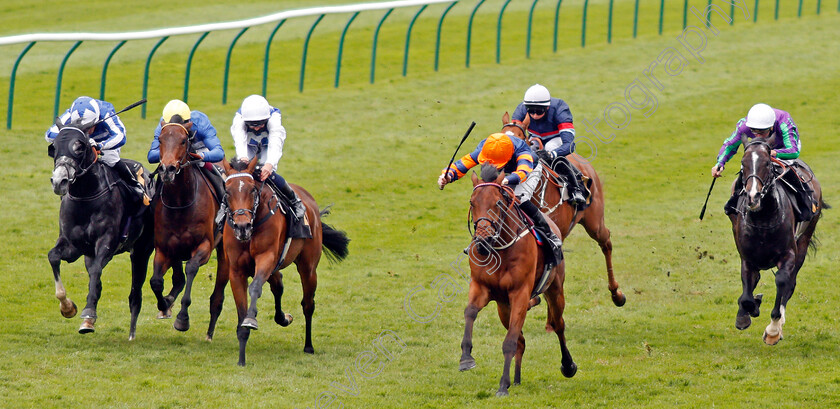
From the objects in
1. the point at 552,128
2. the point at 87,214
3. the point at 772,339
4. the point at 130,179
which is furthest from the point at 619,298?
the point at 87,214

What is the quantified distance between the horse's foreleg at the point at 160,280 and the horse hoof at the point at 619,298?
5.31 metres

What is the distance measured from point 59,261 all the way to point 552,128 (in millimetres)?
5658

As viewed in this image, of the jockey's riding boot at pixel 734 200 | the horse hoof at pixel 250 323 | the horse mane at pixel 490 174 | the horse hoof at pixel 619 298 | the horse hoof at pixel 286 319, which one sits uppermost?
the horse mane at pixel 490 174

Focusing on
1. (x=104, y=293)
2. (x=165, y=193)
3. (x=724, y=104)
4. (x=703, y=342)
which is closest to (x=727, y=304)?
(x=703, y=342)

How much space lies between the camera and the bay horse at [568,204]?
11025 mm

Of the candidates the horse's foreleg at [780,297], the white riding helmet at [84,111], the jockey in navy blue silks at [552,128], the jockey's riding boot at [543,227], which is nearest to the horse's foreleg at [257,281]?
the white riding helmet at [84,111]

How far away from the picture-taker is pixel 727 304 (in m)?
12.9

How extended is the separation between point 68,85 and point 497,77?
10.3 meters

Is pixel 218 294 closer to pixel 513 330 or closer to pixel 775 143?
pixel 513 330

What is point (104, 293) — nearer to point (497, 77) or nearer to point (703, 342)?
point (703, 342)

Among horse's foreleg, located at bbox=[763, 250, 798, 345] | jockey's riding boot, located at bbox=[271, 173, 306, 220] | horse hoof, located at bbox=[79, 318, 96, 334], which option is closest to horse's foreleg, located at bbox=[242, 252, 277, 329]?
jockey's riding boot, located at bbox=[271, 173, 306, 220]

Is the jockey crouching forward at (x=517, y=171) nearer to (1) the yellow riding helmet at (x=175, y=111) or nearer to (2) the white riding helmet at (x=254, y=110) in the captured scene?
(2) the white riding helmet at (x=254, y=110)

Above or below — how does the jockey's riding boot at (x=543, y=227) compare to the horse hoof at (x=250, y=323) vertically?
above

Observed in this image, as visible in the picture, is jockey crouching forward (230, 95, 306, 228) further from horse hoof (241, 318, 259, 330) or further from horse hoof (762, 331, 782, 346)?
horse hoof (762, 331, 782, 346)
